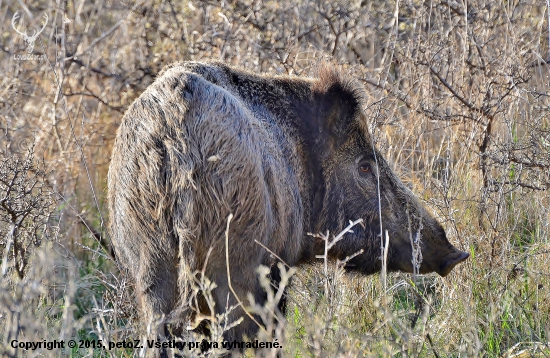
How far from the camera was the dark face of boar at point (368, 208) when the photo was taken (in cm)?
449

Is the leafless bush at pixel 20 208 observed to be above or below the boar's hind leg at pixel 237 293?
above

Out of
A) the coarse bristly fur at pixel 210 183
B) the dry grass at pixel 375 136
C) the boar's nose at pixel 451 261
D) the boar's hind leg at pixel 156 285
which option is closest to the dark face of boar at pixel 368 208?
the boar's nose at pixel 451 261

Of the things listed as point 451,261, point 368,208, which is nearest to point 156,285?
point 368,208

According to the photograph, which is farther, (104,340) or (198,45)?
(198,45)

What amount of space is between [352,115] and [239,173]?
1186 mm

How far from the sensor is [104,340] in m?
3.07

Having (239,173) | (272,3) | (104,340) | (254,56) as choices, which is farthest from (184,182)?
(272,3)

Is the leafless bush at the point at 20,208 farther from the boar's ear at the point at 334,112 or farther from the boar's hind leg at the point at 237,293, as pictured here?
the boar's ear at the point at 334,112

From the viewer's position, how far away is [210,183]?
3.59 meters

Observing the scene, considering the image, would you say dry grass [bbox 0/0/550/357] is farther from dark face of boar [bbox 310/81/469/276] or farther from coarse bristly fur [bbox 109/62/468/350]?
coarse bristly fur [bbox 109/62/468/350]

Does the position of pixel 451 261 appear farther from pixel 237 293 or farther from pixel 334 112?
pixel 237 293

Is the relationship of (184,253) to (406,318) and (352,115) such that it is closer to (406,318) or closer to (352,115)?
(352,115)

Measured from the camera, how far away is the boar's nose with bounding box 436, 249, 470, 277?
453 centimetres

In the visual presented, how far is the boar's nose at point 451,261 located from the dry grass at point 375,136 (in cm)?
22
